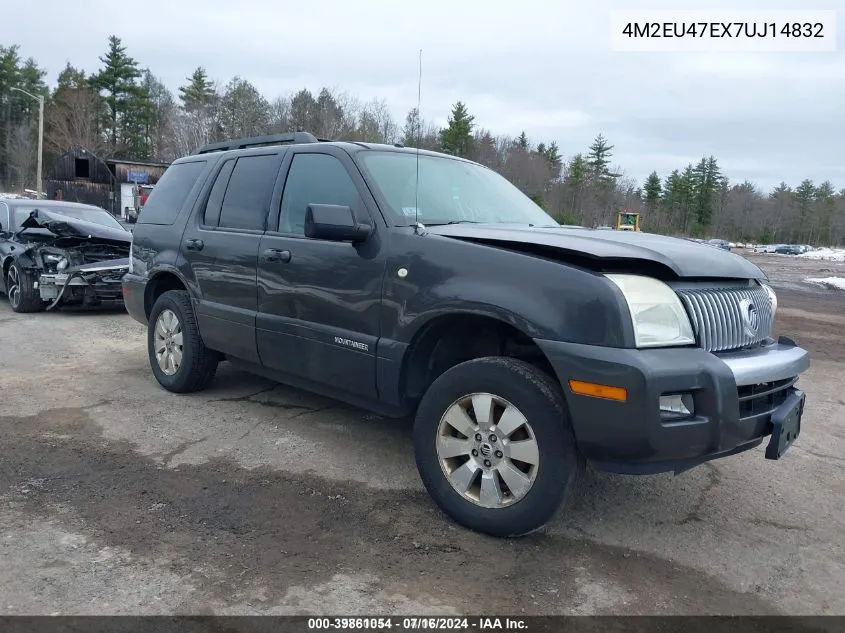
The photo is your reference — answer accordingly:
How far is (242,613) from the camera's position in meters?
2.48

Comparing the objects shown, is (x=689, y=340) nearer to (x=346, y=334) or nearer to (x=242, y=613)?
(x=346, y=334)

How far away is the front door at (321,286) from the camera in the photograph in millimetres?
3684

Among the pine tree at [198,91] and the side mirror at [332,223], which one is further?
the pine tree at [198,91]

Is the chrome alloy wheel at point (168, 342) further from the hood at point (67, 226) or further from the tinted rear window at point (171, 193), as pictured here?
the hood at point (67, 226)

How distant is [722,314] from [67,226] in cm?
904

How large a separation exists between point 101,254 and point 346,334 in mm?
7410

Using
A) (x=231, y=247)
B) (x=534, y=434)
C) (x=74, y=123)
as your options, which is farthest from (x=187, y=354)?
(x=74, y=123)

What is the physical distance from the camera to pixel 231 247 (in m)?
4.62

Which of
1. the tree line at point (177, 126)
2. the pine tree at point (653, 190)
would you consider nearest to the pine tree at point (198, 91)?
the tree line at point (177, 126)

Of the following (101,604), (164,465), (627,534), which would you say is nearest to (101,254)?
(164,465)

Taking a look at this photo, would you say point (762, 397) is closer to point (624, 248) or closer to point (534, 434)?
point (624, 248)

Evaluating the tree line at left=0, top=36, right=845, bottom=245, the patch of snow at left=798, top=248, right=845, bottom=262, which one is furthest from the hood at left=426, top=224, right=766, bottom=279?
the patch of snow at left=798, top=248, right=845, bottom=262

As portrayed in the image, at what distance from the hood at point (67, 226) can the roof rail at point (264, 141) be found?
15.6 feet

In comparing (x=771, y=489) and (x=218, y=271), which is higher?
(x=218, y=271)
